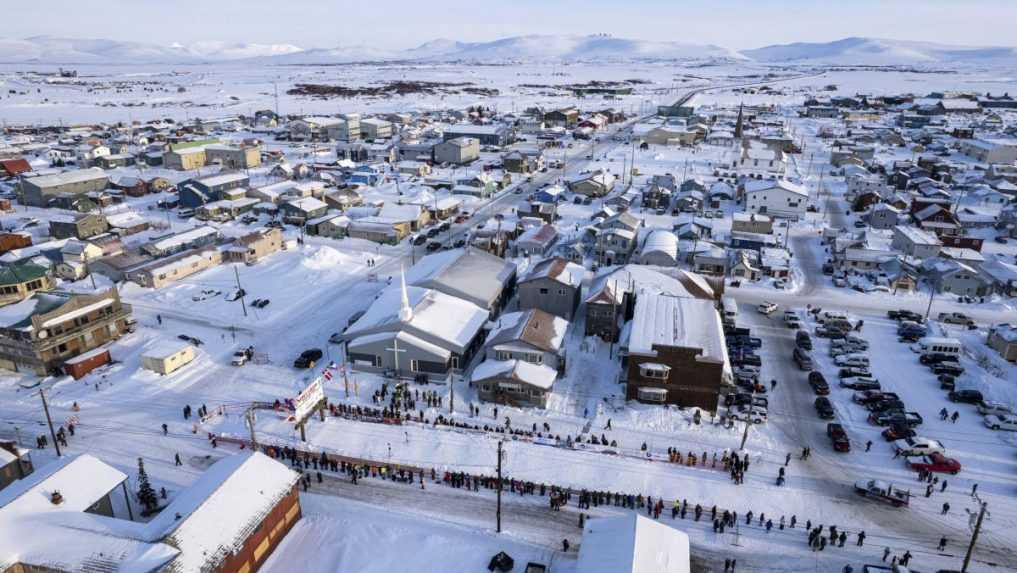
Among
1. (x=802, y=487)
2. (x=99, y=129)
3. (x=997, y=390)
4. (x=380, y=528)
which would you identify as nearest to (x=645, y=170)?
(x=997, y=390)

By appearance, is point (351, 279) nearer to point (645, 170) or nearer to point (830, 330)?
point (830, 330)

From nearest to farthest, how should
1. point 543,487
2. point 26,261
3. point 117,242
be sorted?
point 543,487 → point 26,261 → point 117,242

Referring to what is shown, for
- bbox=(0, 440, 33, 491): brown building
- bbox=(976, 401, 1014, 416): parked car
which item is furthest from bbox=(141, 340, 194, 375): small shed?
bbox=(976, 401, 1014, 416): parked car

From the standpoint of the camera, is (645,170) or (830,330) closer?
(830,330)

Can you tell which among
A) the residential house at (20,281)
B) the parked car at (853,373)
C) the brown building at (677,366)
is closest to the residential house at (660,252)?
the brown building at (677,366)

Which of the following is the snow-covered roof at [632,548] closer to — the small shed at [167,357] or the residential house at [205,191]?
the small shed at [167,357]
